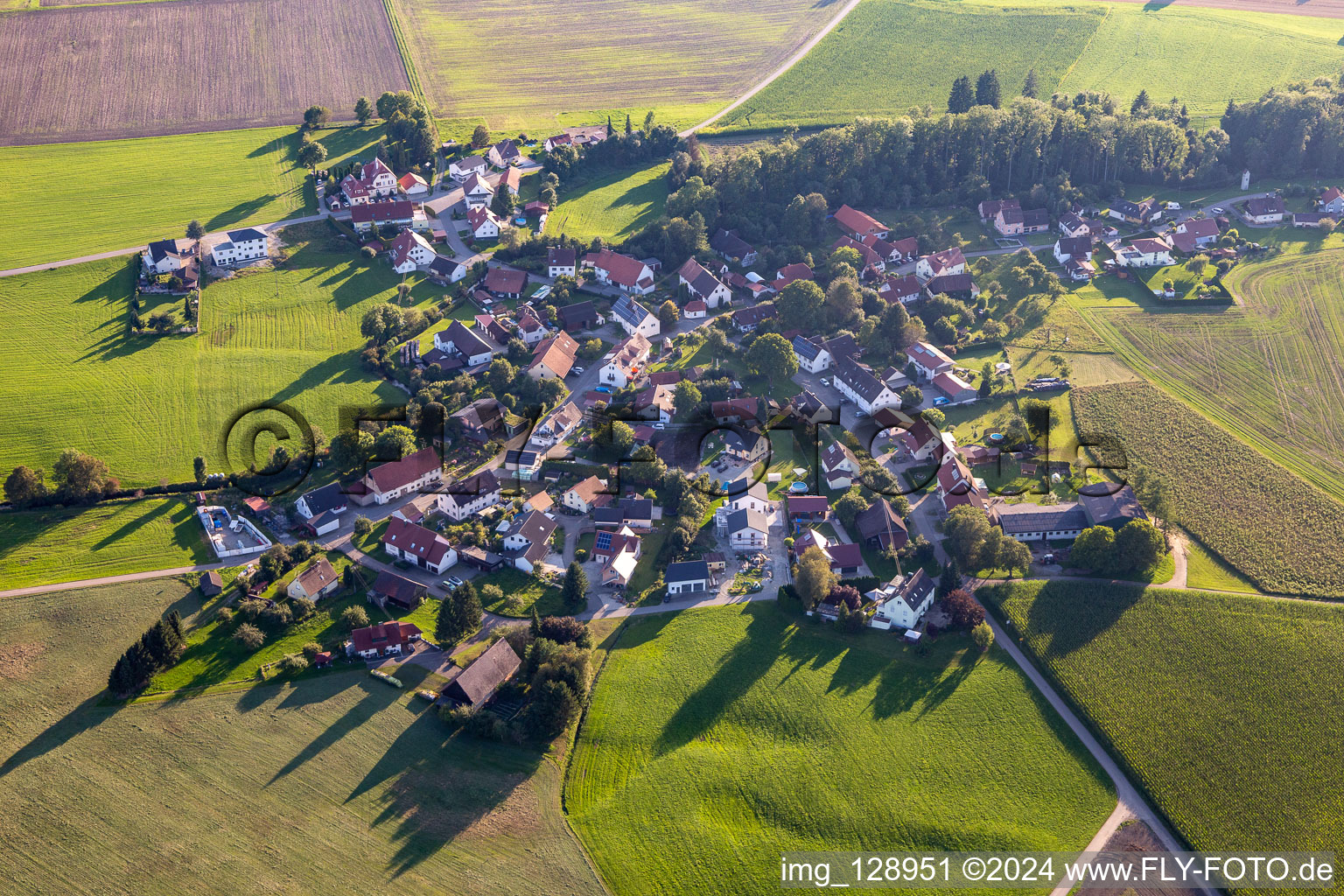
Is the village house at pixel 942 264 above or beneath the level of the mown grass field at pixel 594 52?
beneath

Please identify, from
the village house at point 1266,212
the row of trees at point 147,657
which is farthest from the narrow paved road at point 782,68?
the row of trees at point 147,657

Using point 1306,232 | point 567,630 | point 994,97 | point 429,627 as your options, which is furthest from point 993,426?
point 994,97

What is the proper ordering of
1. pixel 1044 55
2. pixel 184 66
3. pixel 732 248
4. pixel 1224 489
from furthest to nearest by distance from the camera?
1. pixel 1044 55
2. pixel 184 66
3. pixel 732 248
4. pixel 1224 489

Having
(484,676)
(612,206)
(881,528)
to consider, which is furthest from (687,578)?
(612,206)

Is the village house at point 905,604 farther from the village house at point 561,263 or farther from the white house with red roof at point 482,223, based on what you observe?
the white house with red roof at point 482,223

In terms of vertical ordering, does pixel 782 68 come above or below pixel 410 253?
above

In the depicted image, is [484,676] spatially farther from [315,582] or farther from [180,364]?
[180,364]

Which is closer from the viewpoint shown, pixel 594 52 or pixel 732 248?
pixel 732 248
